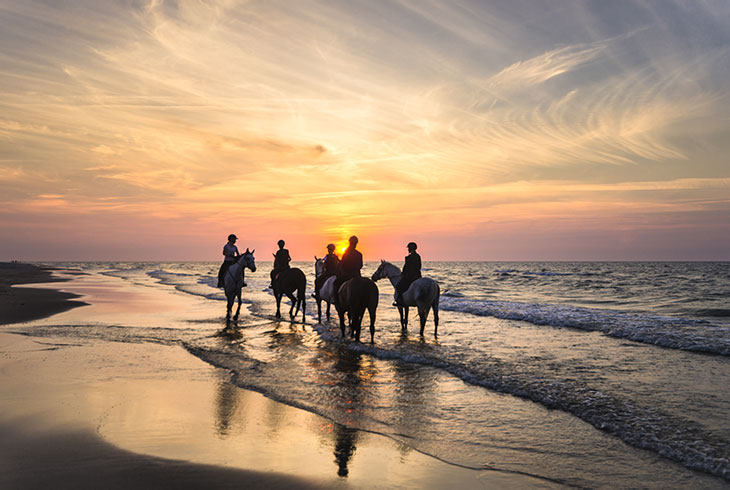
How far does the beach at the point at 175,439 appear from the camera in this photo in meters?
4.07

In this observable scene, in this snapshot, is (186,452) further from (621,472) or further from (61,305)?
(61,305)

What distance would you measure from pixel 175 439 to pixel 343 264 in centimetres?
854

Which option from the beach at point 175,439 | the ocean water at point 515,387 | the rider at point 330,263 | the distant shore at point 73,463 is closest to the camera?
the distant shore at point 73,463

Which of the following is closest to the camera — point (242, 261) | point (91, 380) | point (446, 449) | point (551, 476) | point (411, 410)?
point (551, 476)

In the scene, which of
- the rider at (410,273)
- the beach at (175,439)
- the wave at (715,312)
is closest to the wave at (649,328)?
the wave at (715,312)

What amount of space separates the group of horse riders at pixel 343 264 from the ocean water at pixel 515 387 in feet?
5.51

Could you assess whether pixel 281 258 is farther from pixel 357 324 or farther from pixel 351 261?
pixel 357 324

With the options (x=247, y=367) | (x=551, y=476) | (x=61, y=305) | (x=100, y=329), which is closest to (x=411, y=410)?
(x=551, y=476)

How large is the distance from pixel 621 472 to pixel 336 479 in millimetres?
2905

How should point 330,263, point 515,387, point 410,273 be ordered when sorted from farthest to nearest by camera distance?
point 330,263, point 410,273, point 515,387

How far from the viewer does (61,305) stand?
2052 centimetres

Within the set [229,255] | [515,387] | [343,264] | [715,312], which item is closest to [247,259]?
[229,255]

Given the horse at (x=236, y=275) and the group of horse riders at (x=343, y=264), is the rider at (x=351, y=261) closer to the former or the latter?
the group of horse riders at (x=343, y=264)

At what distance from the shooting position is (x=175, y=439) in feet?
16.3
